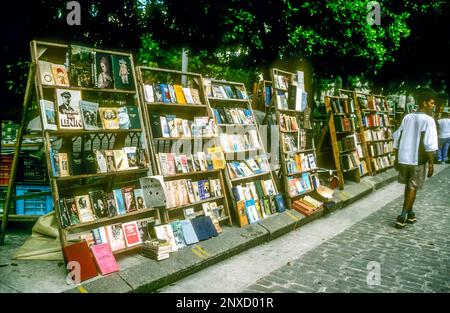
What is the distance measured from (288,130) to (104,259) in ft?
13.9

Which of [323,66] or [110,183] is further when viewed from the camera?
[323,66]

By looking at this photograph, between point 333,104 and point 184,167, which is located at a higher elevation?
point 333,104

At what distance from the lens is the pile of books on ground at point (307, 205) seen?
6.54m

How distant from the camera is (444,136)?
542 inches

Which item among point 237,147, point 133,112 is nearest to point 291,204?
point 237,147

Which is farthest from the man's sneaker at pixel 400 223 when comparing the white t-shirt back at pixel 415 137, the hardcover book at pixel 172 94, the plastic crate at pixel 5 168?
the plastic crate at pixel 5 168

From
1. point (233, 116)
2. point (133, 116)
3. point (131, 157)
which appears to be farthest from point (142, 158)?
point (233, 116)

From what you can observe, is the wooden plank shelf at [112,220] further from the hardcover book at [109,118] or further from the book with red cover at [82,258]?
the hardcover book at [109,118]

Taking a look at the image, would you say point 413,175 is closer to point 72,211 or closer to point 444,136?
point 72,211

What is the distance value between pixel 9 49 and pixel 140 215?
2.67 m

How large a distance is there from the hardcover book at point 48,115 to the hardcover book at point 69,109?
0.06 meters

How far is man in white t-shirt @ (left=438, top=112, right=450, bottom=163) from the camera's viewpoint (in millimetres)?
13664
